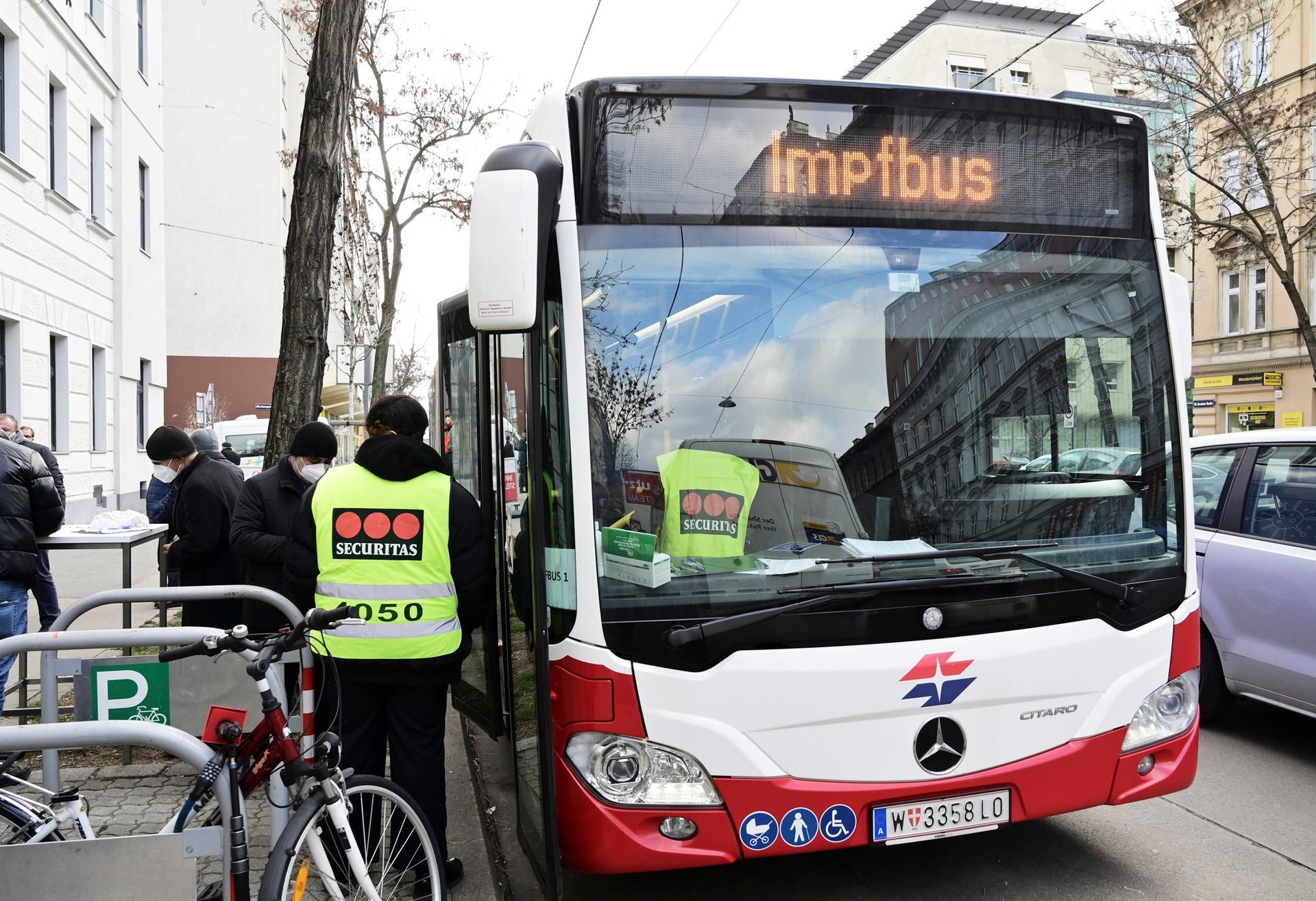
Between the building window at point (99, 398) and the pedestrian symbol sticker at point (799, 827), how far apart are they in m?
17.2

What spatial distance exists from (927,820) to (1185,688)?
116cm

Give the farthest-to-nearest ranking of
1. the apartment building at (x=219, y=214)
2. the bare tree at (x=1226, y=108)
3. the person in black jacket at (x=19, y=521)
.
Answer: the apartment building at (x=219, y=214), the bare tree at (x=1226, y=108), the person in black jacket at (x=19, y=521)

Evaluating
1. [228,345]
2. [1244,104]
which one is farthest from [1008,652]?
[228,345]

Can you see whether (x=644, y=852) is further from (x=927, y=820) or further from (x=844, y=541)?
(x=844, y=541)

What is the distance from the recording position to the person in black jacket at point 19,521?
5.72 m

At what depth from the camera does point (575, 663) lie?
11.1 feet

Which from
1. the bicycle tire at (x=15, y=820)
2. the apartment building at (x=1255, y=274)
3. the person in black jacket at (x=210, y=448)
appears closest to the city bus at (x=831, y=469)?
the bicycle tire at (x=15, y=820)

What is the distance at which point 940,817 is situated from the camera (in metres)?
3.52

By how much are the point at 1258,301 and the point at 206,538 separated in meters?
33.9

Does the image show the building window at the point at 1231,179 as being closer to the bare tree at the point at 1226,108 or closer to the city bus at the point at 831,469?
the bare tree at the point at 1226,108

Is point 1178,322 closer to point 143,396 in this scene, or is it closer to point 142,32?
point 143,396

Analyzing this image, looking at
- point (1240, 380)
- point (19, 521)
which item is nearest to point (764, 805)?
point (19, 521)

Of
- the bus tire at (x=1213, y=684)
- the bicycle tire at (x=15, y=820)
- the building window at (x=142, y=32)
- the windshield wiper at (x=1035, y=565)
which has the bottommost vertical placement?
the bus tire at (x=1213, y=684)

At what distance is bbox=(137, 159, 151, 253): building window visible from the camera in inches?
857
